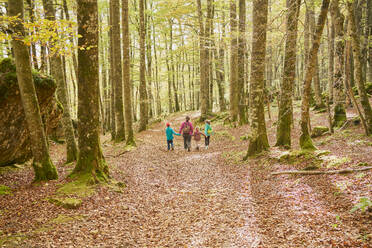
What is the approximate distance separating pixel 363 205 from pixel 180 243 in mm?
3384

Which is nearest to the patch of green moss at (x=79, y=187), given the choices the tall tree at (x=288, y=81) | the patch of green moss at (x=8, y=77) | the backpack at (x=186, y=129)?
the patch of green moss at (x=8, y=77)

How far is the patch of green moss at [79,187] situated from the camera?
629 centimetres

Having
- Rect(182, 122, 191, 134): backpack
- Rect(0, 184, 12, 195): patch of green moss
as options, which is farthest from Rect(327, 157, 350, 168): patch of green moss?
Rect(0, 184, 12, 195): patch of green moss

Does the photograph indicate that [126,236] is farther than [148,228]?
No

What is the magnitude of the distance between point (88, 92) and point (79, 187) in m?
2.67

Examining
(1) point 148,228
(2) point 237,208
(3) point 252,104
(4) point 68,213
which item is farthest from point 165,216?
(3) point 252,104

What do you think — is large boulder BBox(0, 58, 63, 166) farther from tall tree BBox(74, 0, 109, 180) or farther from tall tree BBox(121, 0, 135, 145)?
tall tree BBox(121, 0, 135, 145)

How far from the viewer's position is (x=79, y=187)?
6.59 m

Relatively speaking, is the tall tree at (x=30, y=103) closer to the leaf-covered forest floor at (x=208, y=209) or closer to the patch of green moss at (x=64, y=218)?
the leaf-covered forest floor at (x=208, y=209)

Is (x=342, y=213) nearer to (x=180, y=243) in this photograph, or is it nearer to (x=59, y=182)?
(x=180, y=243)

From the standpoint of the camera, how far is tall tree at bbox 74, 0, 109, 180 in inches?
275

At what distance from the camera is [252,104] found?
9516mm

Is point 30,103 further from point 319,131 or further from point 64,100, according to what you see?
point 319,131

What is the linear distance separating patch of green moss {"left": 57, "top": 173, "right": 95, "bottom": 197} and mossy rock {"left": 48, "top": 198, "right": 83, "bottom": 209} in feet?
1.21
